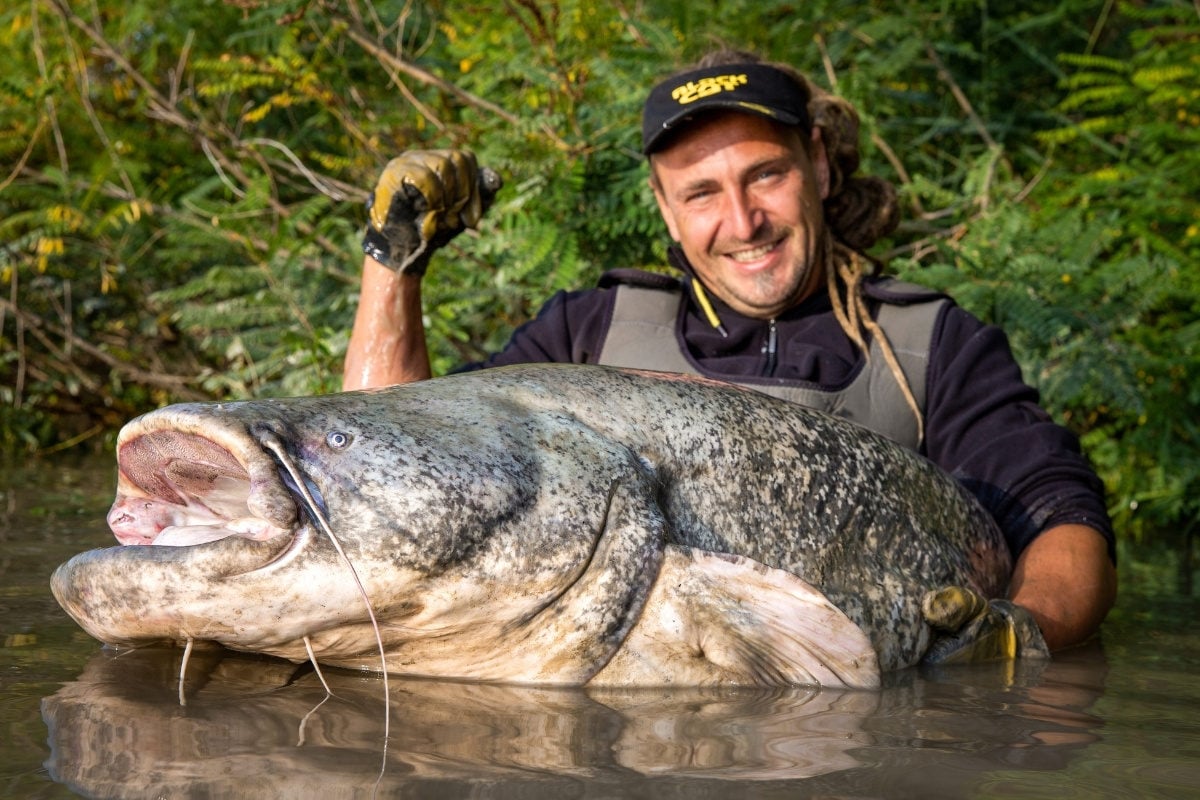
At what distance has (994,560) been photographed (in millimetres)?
3404

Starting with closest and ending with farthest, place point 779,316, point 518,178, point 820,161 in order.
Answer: point 779,316, point 820,161, point 518,178

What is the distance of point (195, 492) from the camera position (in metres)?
2.43

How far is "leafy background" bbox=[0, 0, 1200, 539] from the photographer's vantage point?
568cm

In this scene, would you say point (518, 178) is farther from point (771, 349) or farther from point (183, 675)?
point (183, 675)

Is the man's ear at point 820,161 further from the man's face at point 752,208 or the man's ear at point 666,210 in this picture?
the man's ear at point 666,210

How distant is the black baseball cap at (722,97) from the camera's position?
4020mm

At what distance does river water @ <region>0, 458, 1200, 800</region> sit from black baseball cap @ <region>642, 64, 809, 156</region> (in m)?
2.02

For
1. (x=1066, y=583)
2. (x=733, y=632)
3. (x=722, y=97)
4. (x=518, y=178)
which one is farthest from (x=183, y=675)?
(x=518, y=178)

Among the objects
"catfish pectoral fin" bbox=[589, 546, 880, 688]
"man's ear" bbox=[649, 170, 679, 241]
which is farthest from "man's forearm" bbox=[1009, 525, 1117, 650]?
"man's ear" bbox=[649, 170, 679, 241]

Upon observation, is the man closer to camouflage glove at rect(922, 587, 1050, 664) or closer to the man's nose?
the man's nose

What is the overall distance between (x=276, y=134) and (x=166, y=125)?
2.21 ft

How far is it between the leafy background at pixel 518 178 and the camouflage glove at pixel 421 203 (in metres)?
1.67

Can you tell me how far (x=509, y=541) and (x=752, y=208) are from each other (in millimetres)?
Answer: 2113

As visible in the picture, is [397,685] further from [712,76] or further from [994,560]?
[712,76]
